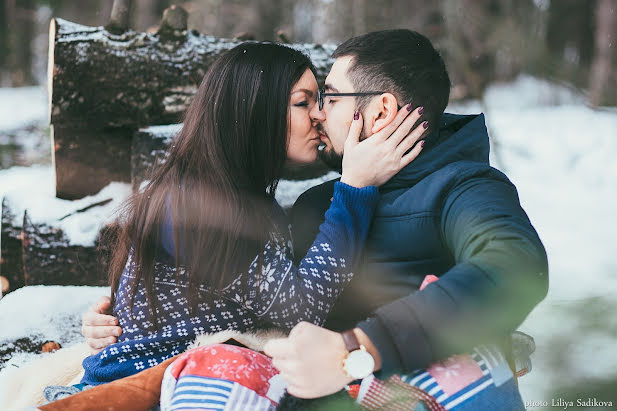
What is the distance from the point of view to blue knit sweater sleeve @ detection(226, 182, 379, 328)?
5.84ft

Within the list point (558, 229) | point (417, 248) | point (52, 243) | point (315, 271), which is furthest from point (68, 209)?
point (558, 229)

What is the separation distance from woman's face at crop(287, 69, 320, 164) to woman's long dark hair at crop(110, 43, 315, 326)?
29 mm

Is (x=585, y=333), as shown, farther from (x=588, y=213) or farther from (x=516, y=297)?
(x=588, y=213)

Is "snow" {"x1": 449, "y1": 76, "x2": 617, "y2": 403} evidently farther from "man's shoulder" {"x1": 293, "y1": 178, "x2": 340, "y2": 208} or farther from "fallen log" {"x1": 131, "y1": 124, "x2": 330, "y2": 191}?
"fallen log" {"x1": 131, "y1": 124, "x2": 330, "y2": 191}

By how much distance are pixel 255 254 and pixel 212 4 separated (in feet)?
21.7

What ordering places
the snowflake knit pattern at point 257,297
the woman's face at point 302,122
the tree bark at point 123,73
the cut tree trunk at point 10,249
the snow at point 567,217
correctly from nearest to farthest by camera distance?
the snow at point 567,217 → the snowflake knit pattern at point 257,297 → the woman's face at point 302,122 → the tree bark at point 123,73 → the cut tree trunk at point 10,249

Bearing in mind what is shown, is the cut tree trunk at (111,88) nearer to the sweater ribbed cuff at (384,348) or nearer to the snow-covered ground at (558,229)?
the snow-covered ground at (558,229)

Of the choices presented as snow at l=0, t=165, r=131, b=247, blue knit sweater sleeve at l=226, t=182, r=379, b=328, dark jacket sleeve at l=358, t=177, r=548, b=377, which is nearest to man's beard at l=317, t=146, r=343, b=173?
blue knit sweater sleeve at l=226, t=182, r=379, b=328

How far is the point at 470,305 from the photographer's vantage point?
1271 mm

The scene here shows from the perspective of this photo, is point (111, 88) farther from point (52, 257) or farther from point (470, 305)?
point (470, 305)

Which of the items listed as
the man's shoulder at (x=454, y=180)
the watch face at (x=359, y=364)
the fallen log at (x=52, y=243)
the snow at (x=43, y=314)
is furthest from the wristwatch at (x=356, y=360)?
the fallen log at (x=52, y=243)

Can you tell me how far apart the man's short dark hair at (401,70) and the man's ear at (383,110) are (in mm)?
32

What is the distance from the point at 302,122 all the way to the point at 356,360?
1.12m

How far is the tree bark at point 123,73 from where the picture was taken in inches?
116
